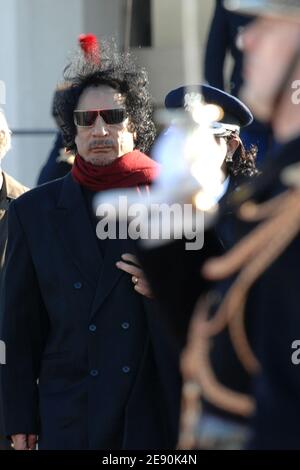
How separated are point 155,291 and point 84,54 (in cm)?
286

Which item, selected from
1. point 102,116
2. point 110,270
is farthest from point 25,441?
point 102,116

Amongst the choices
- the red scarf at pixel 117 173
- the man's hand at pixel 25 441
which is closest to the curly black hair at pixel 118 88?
the red scarf at pixel 117 173

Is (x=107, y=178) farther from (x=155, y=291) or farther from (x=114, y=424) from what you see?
(x=155, y=291)

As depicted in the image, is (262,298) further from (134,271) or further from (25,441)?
(25,441)

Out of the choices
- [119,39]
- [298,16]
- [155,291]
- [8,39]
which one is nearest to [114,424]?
[155,291]

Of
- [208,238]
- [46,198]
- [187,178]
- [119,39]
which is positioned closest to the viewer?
[187,178]

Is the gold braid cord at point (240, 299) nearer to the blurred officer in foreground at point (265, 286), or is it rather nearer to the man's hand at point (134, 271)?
the blurred officer in foreground at point (265, 286)

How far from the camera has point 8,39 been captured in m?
8.79

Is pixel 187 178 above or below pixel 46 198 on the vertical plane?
above

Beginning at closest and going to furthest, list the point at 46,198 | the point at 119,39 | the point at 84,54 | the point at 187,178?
the point at 187,178, the point at 46,198, the point at 84,54, the point at 119,39

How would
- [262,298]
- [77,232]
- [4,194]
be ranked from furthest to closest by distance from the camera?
[4,194] < [77,232] < [262,298]

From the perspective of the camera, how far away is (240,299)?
209 centimetres

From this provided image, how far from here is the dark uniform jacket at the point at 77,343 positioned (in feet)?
13.9

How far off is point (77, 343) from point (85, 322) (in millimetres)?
72
